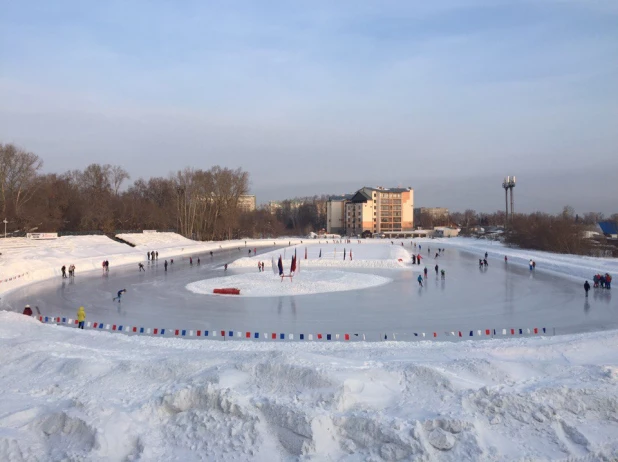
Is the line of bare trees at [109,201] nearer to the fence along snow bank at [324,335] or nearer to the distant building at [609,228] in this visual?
the fence along snow bank at [324,335]

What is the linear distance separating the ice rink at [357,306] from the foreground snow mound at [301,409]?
6.67 m

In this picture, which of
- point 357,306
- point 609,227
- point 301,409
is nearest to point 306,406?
point 301,409

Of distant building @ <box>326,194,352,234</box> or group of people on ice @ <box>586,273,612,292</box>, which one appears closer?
group of people on ice @ <box>586,273,612,292</box>

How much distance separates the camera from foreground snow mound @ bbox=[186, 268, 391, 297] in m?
27.3

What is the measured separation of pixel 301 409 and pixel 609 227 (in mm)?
95868

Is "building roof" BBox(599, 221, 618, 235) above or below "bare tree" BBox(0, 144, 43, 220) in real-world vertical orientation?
below

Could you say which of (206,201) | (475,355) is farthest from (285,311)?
(206,201)

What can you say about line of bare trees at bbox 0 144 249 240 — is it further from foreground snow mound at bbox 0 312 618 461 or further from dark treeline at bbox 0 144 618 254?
foreground snow mound at bbox 0 312 618 461

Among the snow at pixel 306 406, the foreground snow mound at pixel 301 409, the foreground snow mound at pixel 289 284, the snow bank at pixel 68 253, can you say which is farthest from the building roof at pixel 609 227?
the foreground snow mound at pixel 301 409

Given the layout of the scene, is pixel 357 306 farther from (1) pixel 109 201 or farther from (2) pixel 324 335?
(1) pixel 109 201

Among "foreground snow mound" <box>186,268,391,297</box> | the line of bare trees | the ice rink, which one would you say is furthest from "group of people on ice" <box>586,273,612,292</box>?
the line of bare trees

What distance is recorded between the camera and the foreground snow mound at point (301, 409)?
799 cm

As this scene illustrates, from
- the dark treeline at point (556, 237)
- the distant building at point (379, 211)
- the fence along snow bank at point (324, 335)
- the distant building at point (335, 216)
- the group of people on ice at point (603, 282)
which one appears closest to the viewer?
the fence along snow bank at point (324, 335)

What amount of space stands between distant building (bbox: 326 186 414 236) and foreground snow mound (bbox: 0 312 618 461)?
379 ft
